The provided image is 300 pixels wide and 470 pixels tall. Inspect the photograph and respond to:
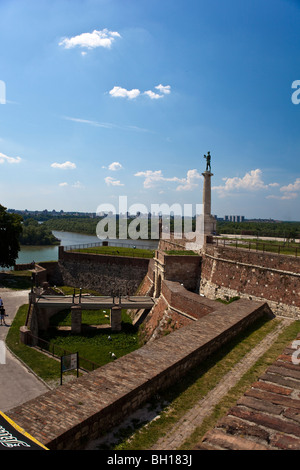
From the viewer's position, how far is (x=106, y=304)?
15562mm

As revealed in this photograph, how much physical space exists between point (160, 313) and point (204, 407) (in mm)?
9065

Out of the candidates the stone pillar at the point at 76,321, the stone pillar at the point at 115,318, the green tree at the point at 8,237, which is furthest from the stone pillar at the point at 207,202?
the green tree at the point at 8,237

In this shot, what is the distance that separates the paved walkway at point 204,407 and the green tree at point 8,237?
19.9 m

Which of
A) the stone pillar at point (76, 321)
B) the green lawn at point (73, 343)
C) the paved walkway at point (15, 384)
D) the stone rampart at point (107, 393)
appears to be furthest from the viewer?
the stone pillar at point (76, 321)

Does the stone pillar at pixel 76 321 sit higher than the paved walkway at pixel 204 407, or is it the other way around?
the paved walkway at pixel 204 407

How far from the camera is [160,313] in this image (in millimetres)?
13820

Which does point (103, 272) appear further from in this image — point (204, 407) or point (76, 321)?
point (204, 407)

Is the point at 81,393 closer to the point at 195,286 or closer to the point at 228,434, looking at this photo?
the point at 228,434

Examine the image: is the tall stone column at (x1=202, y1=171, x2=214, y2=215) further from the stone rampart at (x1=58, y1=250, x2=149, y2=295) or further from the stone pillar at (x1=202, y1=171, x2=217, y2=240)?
the stone rampart at (x1=58, y1=250, x2=149, y2=295)

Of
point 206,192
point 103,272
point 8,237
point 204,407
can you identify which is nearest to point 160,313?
point 206,192

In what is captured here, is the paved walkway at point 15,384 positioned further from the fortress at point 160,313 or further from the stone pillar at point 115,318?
the stone pillar at point 115,318

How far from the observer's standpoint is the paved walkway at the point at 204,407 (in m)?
3.99

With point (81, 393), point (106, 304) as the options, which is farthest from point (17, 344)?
point (81, 393)

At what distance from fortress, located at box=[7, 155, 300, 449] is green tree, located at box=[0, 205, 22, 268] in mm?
2309
